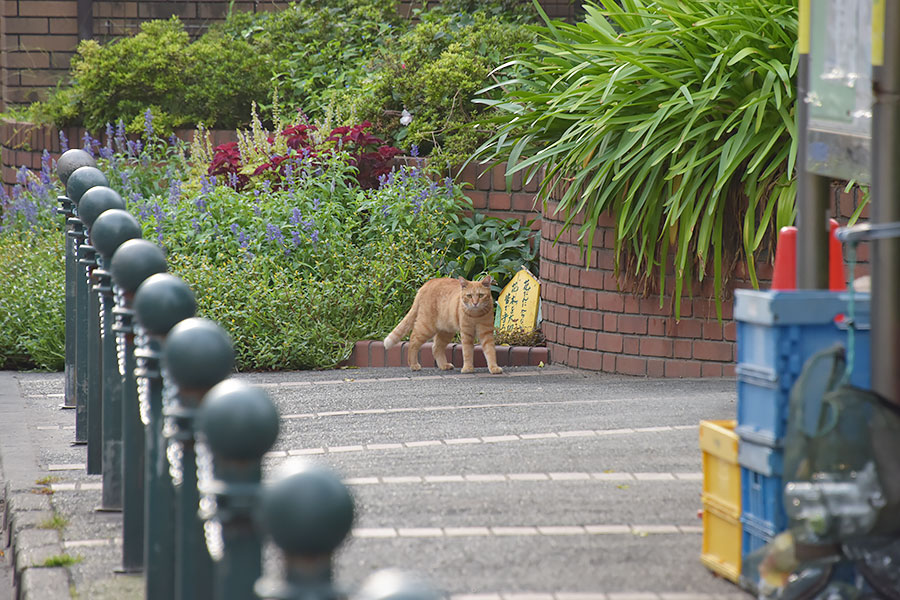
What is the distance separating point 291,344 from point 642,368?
7.19 feet

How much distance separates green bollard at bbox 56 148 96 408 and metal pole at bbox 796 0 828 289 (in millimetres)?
3363

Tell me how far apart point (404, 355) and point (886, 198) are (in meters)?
5.06

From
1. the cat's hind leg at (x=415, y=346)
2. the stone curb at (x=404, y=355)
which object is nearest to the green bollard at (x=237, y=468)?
the cat's hind leg at (x=415, y=346)

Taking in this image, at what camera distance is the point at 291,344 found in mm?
7441

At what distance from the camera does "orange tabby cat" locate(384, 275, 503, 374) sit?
7.10 m

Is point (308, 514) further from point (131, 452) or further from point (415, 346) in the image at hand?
point (415, 346)

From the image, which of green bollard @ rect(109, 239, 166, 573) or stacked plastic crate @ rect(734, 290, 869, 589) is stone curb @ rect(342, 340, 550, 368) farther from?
stacked plastic crate @ rect(734, 290, 869, 589)

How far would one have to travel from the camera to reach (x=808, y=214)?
330cm

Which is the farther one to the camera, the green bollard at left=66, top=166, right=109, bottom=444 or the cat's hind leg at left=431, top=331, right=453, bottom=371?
the cat's hind leg at left=431, top=331, right=453, bottom=371

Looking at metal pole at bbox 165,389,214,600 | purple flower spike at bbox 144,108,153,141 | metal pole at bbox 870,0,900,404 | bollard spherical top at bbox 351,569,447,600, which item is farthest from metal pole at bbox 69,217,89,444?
purple flower spike at bbox 144,108,153,141

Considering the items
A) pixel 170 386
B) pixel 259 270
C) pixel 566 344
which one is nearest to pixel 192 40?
pixel 259 270

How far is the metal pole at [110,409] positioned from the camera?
417 cm

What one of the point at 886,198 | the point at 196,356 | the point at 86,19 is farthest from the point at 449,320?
the point at 86,19

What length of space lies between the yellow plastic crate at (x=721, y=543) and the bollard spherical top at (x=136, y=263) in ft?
5.75
